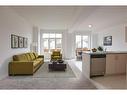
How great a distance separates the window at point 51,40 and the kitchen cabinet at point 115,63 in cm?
798

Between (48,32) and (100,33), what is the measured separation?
4093mm

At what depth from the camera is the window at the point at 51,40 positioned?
46.2ft

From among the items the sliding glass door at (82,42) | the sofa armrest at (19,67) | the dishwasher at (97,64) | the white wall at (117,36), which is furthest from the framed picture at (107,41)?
the sofa armrest at (19,67)

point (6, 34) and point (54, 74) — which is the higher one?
point (6, 34)

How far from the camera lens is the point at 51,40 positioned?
1417 centimetres

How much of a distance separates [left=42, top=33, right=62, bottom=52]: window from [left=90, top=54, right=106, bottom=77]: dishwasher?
8.08 meters

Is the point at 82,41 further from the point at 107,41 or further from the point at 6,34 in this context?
the point at 6,34

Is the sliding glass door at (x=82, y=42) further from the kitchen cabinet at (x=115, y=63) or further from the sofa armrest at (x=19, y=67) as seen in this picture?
the sofa armrest at (x=19, y=67)

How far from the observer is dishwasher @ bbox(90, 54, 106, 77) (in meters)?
5.98

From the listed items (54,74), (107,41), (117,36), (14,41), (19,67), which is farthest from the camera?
(107,41)

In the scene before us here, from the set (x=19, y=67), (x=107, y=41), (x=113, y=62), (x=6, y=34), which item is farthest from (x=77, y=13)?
(x=107, y=41)

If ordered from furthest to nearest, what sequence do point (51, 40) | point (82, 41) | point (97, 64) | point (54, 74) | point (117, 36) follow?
1. point (82, 41)
2. point (51, 40)
3. point (117, 36)
4. point (54, 74)
5. point (97, 64)

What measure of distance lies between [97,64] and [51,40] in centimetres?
846
